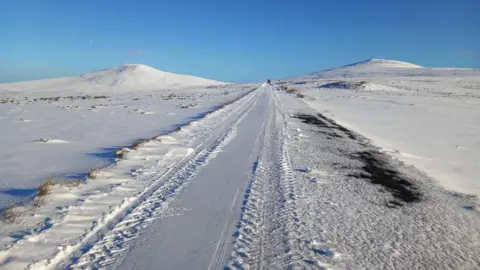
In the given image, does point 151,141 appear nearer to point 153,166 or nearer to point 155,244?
point 153,166

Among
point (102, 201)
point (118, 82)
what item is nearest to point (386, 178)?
point (102, 201)

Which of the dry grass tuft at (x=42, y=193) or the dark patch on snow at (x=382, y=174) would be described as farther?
the dark patch on snow at (x=382, y=174)

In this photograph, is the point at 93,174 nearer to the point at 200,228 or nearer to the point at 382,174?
the point at 200,228

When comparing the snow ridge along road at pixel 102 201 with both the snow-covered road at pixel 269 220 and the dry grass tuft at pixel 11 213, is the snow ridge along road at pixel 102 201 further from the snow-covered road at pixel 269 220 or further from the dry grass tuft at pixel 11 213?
the dry grass tuft at pixel 11 213

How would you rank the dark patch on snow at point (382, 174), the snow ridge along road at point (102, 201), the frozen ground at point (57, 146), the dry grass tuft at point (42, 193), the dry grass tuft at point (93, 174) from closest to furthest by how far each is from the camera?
the snow ridge along road at point (102, 201) < the dry grass tuft at point (42, 193) < the dark patch on snow at point (382, 174) < the dry grass tuft at point (93, 174) < the frozen ground at point (57, 146)

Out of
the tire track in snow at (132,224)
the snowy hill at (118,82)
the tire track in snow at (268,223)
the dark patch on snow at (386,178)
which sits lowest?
the dark patch on snow at (386,178)

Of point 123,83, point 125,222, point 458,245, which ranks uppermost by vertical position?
point 123,83

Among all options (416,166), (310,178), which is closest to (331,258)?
(310,178)

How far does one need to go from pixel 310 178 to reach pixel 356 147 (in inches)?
181

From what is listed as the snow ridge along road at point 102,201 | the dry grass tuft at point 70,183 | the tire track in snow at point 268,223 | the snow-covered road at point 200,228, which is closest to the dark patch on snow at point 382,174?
the tire track in snow at point 268,223

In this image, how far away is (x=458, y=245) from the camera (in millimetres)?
4527

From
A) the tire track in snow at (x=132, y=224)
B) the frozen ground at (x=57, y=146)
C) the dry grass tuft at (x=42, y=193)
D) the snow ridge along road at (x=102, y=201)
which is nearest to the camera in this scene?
the tire track in snow at (x=132, y=224)

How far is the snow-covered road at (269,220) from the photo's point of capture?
4.00 m

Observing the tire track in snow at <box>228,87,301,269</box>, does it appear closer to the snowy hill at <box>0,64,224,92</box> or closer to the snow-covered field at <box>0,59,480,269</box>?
the snow-covered field at <box>0,59,480,269</box>
